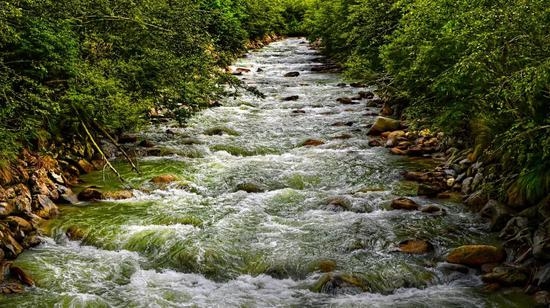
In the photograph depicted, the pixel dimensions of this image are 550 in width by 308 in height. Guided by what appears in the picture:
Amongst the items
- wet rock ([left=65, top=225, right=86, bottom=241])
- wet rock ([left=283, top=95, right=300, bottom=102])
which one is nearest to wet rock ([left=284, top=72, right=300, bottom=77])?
wet rock ([left=283, top=95, right=300, bottom=102])

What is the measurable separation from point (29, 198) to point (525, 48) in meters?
7.82

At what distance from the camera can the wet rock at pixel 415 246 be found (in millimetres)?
7289

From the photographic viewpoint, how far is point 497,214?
7.81 m

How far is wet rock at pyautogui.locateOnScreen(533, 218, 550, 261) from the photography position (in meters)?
6.27

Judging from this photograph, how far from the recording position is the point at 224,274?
272 inches

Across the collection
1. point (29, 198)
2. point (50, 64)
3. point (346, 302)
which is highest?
point (50, 64)

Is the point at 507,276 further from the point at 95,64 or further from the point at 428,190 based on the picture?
the point at 95,64

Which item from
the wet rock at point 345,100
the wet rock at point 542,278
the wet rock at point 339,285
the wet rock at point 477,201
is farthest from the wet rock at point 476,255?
the wet rock at point 345,100

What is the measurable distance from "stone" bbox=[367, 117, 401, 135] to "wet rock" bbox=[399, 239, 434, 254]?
6.30 meters

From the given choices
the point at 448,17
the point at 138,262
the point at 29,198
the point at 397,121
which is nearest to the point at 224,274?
the point at 138,262

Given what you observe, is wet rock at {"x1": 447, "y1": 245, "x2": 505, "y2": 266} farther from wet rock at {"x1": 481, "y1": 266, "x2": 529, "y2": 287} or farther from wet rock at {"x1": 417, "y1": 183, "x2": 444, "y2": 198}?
wet rock at {"x1": 417, "y1": 183, "x2": 444, "y2": 198}

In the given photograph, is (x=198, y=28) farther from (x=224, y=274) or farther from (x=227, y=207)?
(x=224, y=274)

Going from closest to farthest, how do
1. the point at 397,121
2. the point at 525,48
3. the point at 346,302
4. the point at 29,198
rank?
the point at 346,302 < the point at 525,48 < the point at 29,198 < the point at 397,121

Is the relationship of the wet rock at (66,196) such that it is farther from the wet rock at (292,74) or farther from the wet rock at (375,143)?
the wet rock at (292,74)
